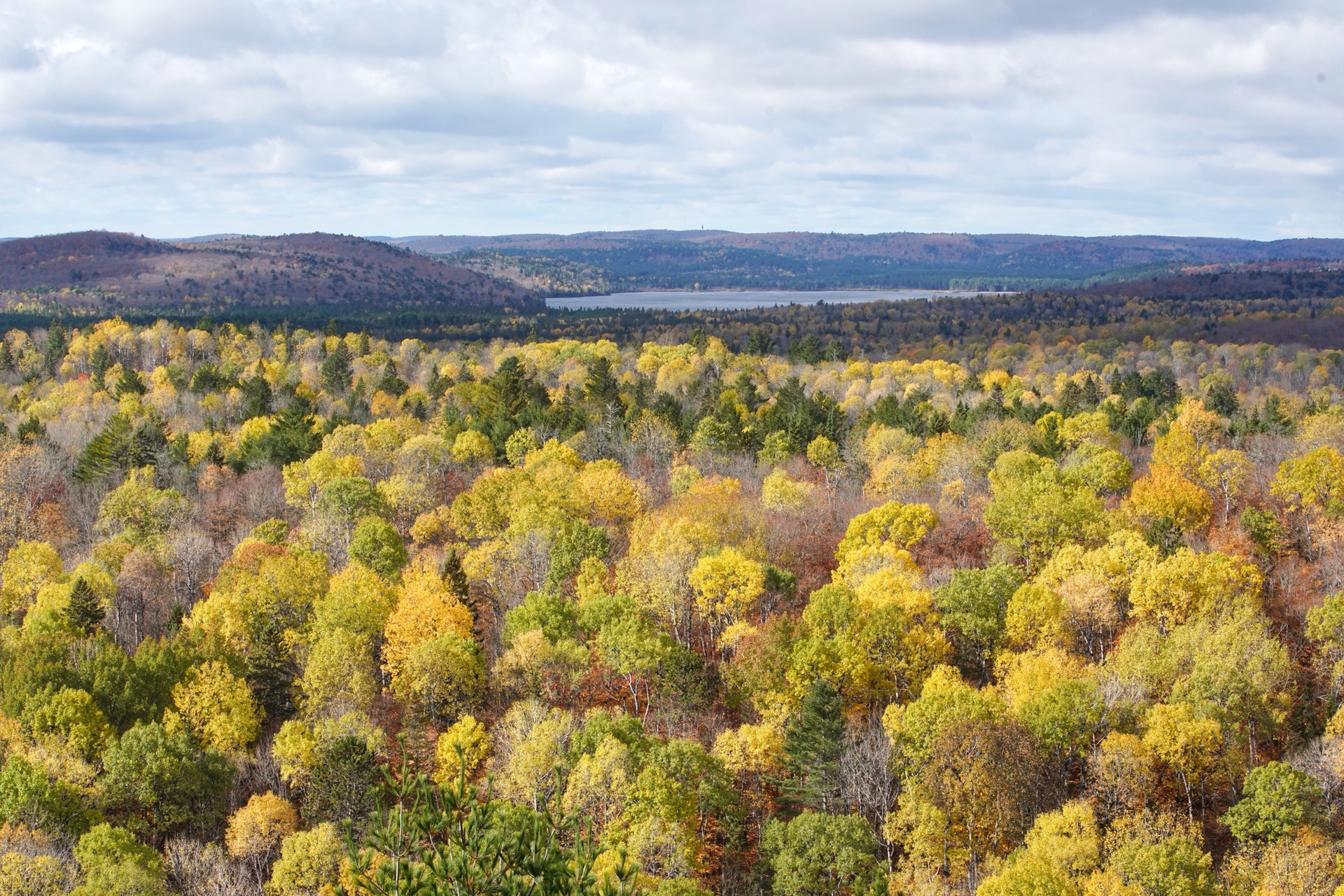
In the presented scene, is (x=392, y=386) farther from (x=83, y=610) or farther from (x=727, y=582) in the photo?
(x=727, y=582)

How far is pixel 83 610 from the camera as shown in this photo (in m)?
64.3

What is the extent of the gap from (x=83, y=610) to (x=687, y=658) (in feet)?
118

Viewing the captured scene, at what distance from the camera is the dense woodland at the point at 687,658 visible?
42281 mm

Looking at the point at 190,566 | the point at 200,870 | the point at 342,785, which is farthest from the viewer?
the point at 190,566

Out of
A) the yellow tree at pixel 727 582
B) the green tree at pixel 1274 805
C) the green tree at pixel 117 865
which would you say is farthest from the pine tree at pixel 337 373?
the green tree at pixel 1274 805

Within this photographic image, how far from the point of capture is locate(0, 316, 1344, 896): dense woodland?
1665 inches

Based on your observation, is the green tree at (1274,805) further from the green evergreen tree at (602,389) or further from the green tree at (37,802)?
the green evergreen tree at (602,389)

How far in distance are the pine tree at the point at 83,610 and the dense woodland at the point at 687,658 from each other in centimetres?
15

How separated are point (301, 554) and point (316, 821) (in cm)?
2487

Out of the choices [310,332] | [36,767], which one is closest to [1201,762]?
[36,767]

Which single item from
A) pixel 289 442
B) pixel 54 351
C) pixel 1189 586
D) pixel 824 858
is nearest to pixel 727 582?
pixel 824 858

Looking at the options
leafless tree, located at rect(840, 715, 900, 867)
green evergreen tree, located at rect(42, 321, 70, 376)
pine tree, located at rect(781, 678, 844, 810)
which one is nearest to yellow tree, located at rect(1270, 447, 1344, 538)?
leafless tree, located at rect(840, 715, 900, 867)

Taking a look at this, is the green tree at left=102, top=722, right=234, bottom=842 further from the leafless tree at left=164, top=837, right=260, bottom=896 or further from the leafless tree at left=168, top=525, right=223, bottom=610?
the leafless tree at left=168, top=525, right=223, bottom=610

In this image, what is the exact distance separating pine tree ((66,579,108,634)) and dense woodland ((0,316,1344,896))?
15 cm
